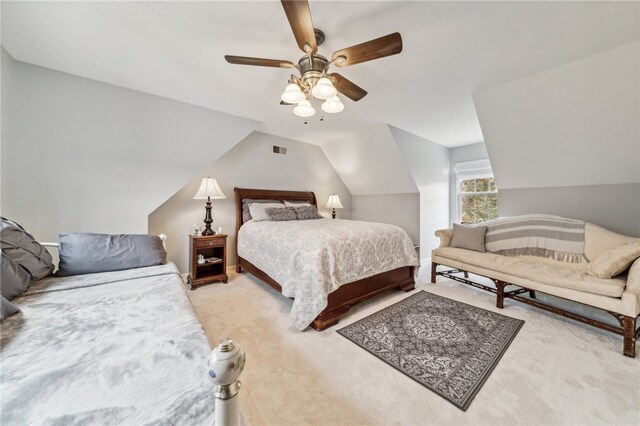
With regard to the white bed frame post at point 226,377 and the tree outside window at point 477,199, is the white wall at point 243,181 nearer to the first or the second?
the tree outside window at point 477,199

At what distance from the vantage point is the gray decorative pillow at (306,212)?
387cm

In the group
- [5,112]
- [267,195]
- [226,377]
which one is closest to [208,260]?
[267,195]

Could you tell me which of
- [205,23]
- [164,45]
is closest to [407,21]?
[205,23]

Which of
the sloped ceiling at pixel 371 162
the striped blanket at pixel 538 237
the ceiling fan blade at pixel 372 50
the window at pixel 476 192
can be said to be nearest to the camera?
the ceiling fan blade at pixel 372 50

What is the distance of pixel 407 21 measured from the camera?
1.64m

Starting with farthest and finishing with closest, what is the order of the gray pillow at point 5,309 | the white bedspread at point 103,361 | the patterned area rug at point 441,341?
1. the patterned area rug at point 441,341
2. the gray pillow at point 5,309
3. the white bedspread at point 103,361

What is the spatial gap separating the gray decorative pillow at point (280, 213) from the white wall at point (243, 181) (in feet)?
2.55

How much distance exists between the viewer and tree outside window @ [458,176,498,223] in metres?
4.38

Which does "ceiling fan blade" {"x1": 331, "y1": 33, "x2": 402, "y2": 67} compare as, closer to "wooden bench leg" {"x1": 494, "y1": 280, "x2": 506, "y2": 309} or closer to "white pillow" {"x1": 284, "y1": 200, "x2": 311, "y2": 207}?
"wooden bench leg" {"x1": 494, "y1": 280, "x2": 506, "y2": 309}

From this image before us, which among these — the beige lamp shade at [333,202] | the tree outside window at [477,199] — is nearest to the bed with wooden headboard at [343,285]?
the beige lamp shade at [333,202]

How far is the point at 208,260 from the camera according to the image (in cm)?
326

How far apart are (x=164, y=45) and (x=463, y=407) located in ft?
11.1

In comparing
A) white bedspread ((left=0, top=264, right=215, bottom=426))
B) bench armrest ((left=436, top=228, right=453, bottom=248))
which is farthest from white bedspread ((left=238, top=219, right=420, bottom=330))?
white bedspread ((left=0, top=264, right=215, bottom=426))

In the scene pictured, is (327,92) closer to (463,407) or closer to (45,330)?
(45,330)
